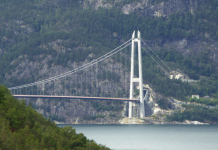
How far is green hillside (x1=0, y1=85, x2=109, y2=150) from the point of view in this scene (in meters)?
28.5

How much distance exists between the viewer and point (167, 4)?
511 ft

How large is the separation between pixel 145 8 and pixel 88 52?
3768cm

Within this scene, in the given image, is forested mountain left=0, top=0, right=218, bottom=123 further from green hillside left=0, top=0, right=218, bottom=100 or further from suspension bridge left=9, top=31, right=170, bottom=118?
suspension bridge left=9, top=31, right=170, bottom=118

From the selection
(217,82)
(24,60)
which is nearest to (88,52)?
(24,60)

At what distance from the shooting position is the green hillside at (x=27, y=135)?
93.5ft

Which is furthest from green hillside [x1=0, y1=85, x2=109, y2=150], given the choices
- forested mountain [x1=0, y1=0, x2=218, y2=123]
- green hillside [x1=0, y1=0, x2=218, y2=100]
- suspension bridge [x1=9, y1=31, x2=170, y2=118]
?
green hillside [x1=0, y1=0, x2=218, y2=100]

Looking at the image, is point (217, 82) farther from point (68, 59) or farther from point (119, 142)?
point (119, 142)

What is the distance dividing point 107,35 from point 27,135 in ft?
372

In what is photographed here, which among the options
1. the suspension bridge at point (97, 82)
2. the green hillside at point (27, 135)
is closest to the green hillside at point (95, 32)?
the suspension bridge at point (97, 82)

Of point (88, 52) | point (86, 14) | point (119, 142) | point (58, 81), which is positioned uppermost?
point (86, 14)

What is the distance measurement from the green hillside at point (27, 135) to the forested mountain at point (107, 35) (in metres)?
77.7

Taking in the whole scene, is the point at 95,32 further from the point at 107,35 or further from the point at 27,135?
the point at 27,135

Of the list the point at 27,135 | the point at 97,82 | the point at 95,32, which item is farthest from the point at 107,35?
the point at 27,135

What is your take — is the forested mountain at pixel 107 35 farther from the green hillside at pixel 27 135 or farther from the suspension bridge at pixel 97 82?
the green hillside at pixel 27 135
